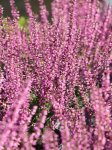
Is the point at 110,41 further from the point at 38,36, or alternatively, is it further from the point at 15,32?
the point at 15,32

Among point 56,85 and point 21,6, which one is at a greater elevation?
point 21,6

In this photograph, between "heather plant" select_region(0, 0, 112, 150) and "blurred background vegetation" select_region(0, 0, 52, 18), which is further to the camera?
"blurred background vegetation" select_region(0, 0, 52, 18)

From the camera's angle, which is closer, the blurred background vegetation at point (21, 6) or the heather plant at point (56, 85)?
the heather plant at point (56, 85)

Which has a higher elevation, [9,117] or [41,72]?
[41,72]

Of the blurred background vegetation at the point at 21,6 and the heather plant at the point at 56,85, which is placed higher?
the blurred background vegetation at the point at 21,6

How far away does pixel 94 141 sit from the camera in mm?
2594

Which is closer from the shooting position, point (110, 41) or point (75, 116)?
point (75, 116)

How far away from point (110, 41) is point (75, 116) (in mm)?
1507

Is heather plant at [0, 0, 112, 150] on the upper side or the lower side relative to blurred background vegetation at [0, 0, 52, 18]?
lower

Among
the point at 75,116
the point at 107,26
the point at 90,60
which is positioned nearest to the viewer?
the point at 75,116

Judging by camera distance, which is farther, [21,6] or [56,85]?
[21,6]

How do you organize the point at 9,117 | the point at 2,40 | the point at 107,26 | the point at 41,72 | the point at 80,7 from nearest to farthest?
the point at 9,117 → the point at 41,72 → the point at 2,40 → the point at 107,26 → the point at 80,7

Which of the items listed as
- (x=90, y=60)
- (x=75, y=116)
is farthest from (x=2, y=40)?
(x=75, y=116)

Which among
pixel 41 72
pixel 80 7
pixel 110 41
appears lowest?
pixel 41 72
